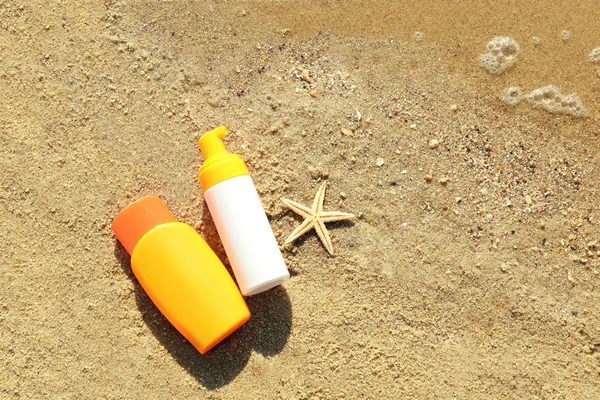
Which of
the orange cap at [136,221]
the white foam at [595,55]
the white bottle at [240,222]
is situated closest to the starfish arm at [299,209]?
the white bottle at [240,222]

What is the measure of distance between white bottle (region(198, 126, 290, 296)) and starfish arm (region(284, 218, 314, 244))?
0.13 metres

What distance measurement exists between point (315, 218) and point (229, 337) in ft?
2.00

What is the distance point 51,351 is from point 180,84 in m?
1.25

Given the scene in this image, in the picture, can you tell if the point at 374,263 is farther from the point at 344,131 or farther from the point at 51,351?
the point at 51,351

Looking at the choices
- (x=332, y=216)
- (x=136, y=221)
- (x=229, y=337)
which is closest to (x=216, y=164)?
(x=136, y=221)

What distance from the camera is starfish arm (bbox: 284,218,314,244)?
7.20 ft

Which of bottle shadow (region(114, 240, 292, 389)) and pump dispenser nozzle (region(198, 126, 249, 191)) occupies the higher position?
pump dispenser nozzle (region(198, 126, 249, 191))

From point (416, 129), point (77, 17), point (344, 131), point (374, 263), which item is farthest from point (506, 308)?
point (77, 17)

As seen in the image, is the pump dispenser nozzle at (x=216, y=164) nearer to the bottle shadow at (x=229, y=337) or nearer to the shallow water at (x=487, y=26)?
the bottle shadow at (x=229, y=337)

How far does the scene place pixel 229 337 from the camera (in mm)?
2184

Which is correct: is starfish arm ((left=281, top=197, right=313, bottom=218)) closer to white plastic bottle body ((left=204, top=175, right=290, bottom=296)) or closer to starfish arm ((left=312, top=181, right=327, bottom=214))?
starfish arm ((left=312, top=181, right=327, bottom=214))

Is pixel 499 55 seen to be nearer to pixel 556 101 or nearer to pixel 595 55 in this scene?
pixel 556 101

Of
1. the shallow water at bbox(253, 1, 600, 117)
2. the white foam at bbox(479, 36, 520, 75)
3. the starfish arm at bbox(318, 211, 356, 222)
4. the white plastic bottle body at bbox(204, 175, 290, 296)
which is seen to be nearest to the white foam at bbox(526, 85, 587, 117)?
the shallow water at bbox(253, 1, 600, 117)

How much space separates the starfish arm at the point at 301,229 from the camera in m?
2.20
